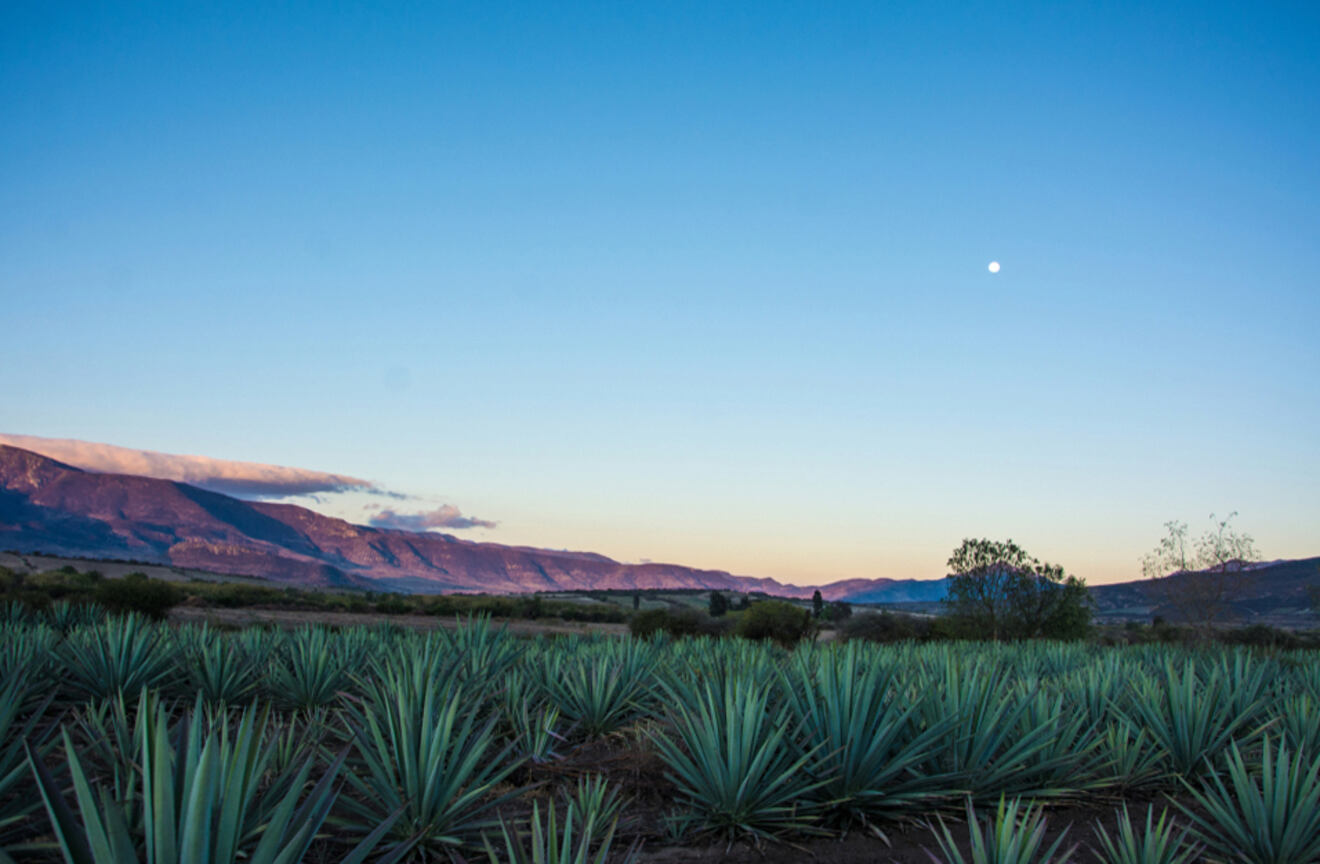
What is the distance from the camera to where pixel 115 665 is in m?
8.38

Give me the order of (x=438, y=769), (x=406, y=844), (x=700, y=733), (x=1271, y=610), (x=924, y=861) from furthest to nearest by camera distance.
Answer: (x=1271, y=610) < (x=700, y=733) < (x=924, y=861) < (x=438, y=769) < (x=406, y=844)

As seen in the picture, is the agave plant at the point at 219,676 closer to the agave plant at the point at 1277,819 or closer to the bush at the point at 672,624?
the agave plant at the point at 1277,819

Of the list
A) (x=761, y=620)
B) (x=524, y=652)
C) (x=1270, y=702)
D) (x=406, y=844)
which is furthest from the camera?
(x=761, y=620)

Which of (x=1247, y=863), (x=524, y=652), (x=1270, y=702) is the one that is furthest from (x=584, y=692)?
(x=1270, y=702)

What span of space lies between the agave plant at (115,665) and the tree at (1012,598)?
93.2 feet

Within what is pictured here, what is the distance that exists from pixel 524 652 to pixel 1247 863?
7.82 meters

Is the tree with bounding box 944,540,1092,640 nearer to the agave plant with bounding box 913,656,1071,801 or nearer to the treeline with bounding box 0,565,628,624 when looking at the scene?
the treeline with bounding box 0,565,628,624

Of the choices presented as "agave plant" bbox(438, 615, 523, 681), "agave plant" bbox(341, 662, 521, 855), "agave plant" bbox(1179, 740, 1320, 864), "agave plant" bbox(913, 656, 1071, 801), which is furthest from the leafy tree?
"agave plant" bbox(341, 662, 521, 855)

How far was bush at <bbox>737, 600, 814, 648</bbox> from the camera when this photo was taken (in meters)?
29.1

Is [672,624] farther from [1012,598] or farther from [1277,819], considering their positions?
[1277,819]

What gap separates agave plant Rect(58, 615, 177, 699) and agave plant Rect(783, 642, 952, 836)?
6214 mm

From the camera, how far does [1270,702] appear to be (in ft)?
30.9

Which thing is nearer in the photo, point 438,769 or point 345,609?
point 438,769

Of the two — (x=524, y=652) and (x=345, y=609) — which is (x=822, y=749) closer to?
(x=524, y=652)
